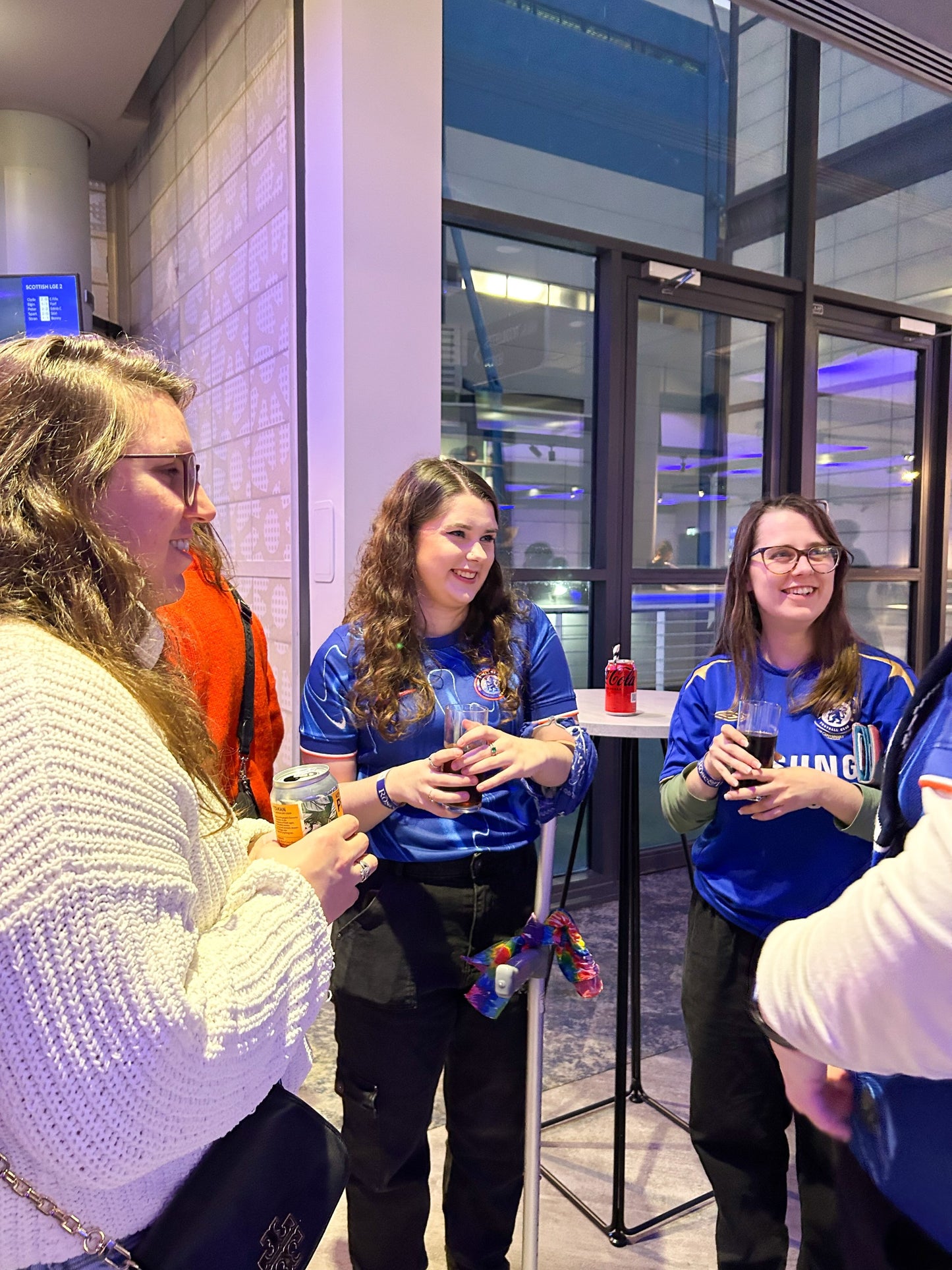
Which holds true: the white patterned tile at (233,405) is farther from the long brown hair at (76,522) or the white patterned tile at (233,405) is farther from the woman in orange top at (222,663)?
the long brown hair at (76,522)

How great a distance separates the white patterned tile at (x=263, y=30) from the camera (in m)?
2.90

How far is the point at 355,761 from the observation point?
1.62 meters

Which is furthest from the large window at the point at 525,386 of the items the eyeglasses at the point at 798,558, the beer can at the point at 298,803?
the beer can at the point at 298,803

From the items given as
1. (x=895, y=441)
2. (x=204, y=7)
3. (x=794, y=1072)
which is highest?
(x=204, y=7)

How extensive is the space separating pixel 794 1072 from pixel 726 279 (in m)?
3.95

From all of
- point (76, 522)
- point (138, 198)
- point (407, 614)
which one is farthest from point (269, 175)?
point (76, 522)

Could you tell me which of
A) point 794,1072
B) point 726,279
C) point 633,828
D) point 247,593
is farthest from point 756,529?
point 726,279

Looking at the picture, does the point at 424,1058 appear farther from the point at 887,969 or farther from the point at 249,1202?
the point at 887,969

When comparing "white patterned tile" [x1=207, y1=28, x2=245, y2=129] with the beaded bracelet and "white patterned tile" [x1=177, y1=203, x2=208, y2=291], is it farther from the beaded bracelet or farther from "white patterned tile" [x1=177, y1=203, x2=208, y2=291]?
the beaded bracelet

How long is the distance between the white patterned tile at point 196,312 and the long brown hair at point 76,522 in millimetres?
3300

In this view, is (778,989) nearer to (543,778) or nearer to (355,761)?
(543,778)

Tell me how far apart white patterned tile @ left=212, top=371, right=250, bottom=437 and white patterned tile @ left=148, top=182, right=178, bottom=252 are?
3.96 feet

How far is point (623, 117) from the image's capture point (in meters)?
3.82

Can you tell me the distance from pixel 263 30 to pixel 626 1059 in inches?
143
